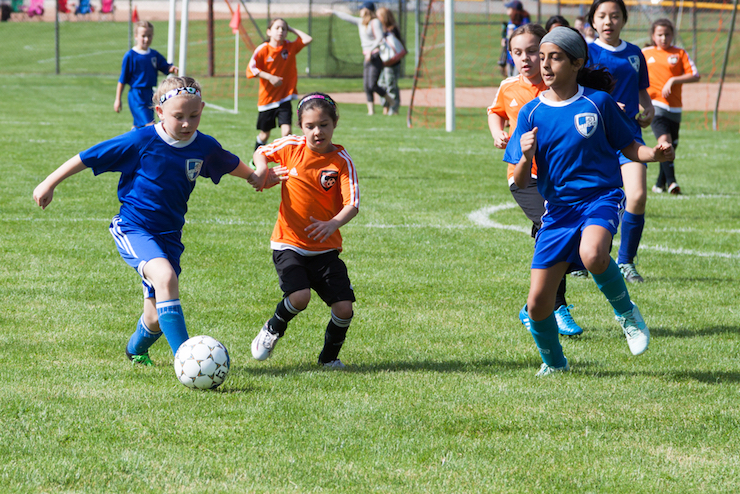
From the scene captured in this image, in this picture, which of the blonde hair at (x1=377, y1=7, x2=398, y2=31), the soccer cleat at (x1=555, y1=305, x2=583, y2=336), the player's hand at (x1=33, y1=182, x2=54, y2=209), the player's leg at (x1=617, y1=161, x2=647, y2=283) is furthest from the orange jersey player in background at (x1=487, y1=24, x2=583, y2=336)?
the blonde hair at (x1=377, y1=7, x2=398, y2=31)

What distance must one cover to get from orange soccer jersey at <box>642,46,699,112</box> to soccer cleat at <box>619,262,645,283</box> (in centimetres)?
442

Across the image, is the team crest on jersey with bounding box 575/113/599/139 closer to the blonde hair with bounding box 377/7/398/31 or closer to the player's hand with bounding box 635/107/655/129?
the player's hand with bounding box 635/107/655/129

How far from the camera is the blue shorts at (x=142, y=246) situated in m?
4.59

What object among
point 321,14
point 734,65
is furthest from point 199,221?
point 734,65

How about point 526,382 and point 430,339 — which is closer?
point 526,382

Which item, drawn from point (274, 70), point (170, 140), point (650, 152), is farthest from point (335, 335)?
point (274, 70)

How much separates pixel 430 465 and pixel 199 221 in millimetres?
5671

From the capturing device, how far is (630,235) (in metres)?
7.10

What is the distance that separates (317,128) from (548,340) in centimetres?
167

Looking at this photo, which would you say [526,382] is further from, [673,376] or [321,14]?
[321,14]

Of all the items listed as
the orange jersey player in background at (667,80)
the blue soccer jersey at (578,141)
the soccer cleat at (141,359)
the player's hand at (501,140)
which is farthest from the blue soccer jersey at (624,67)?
the orange jersey player in background at (667,80)

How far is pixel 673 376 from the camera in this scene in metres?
4.84

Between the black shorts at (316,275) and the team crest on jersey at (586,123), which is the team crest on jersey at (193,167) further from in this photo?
the team crest on jersey at (586,123)

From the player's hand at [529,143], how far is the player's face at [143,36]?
32.1 feet
